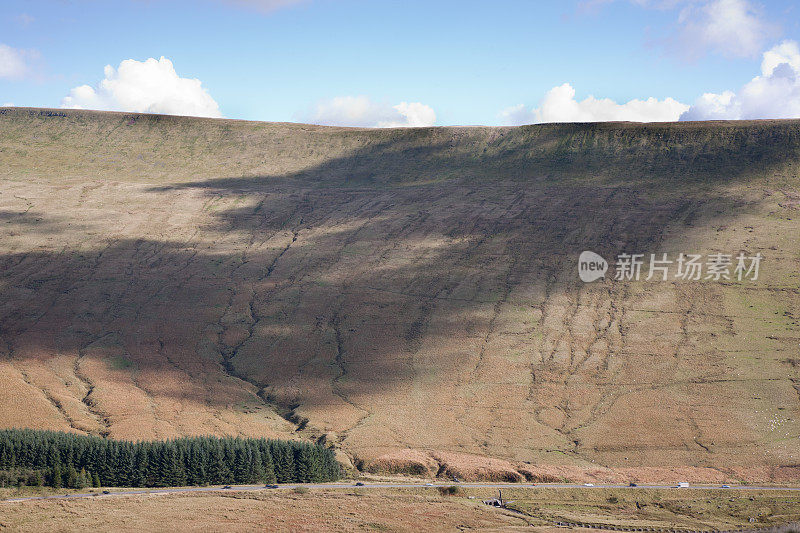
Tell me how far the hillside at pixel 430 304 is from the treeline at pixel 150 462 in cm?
688

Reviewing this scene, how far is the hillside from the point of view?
65938 millimetres

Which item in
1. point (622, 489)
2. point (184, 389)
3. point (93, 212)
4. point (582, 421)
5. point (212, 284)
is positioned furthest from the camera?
point (93, 212)

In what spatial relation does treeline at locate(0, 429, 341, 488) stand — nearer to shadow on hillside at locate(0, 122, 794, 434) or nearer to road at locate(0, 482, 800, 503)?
road at locate(0, 482, 800, 503)

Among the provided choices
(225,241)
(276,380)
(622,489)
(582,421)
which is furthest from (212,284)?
(622,489)

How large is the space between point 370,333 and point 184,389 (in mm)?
22735

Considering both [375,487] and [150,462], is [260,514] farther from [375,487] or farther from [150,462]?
[150,462]

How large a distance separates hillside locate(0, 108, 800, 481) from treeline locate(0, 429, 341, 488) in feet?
22.6

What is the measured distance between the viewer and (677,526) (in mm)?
47688

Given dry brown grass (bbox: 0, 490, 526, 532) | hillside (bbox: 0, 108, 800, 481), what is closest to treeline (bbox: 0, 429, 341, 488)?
dry brown grass (bbox: 0, 490, 526, 532)

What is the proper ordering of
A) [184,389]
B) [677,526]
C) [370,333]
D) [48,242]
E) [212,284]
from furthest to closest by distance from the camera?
[48,242]
[212,284]
[370,333]
[184,389]
[677,526]

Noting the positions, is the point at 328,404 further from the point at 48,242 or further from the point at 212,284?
the point at 48,242

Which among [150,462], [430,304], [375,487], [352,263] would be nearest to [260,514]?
[375,487]

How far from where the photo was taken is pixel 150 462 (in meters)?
53.8

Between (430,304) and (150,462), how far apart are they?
43.4 m
